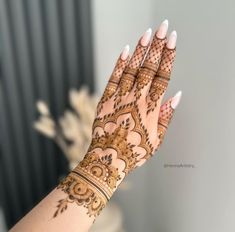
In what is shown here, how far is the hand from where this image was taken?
674 millimetres

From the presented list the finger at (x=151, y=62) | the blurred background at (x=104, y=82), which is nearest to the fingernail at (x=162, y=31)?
the finger at (x=151, y=62)

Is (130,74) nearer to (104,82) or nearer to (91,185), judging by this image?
(91,185)

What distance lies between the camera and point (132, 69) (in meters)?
0.72

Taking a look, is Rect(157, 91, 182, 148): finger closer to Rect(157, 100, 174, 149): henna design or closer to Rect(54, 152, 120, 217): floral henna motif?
Rect(157, 100, 174, 149): henna design

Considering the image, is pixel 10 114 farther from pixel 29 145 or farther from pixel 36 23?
pixel 36 23

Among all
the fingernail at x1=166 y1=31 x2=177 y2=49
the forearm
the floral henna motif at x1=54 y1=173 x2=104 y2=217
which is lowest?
the forearm

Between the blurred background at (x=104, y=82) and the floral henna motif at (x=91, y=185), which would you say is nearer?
the floral henna motif at (x=91, y=185)

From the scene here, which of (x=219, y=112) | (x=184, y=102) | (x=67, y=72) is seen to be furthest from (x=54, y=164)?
(x=219, y=112)

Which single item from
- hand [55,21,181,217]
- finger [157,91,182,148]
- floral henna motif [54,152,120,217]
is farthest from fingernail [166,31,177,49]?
floral henna motif [54,152,120,217]

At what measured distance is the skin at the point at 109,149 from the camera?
24.9 inches

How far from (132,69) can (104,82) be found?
0.71 m

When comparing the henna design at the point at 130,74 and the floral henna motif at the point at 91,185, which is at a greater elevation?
the henna design at the point at 130,74

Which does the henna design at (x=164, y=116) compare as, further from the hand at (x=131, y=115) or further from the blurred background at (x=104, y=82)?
the blurred background at (x=104, y=82)

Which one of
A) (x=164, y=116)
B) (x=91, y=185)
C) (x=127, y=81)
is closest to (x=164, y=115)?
(x=164, y=116)
